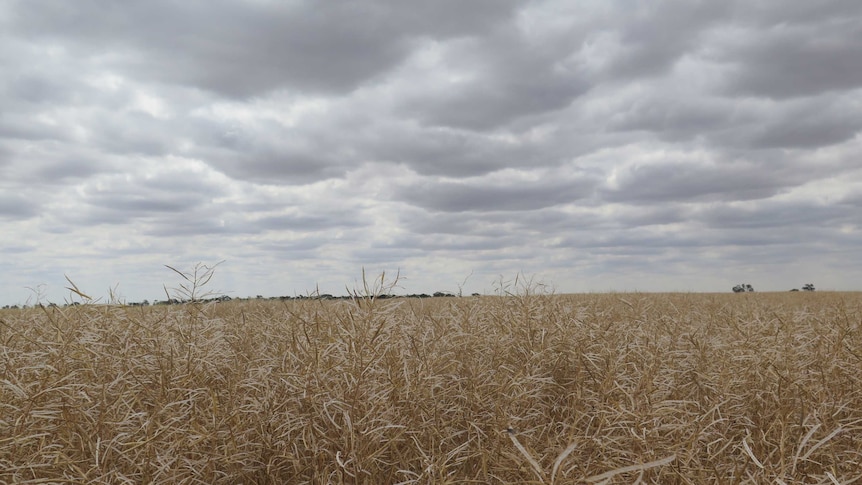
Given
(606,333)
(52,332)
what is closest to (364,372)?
(606,333)

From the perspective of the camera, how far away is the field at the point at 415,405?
14.0ft

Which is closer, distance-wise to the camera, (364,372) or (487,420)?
(364,372)

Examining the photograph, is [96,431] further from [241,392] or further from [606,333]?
[606,333]

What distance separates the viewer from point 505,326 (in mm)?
7168

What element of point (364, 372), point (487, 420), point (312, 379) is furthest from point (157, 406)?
point (487, 420)

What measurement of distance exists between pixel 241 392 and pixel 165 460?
1.43 metres

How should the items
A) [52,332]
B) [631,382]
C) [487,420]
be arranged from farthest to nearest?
[52,332]
[631,382]
[487,420]

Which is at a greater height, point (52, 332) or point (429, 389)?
point (52, 332)

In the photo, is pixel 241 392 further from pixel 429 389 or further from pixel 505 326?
pixel 505 326

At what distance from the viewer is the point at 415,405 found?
16.5 ft

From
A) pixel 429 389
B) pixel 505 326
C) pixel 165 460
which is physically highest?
pixel 505 326

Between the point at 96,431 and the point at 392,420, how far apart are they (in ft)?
8.50

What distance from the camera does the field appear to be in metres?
4.27

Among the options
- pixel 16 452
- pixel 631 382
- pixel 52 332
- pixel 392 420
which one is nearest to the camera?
pixel 16 452
